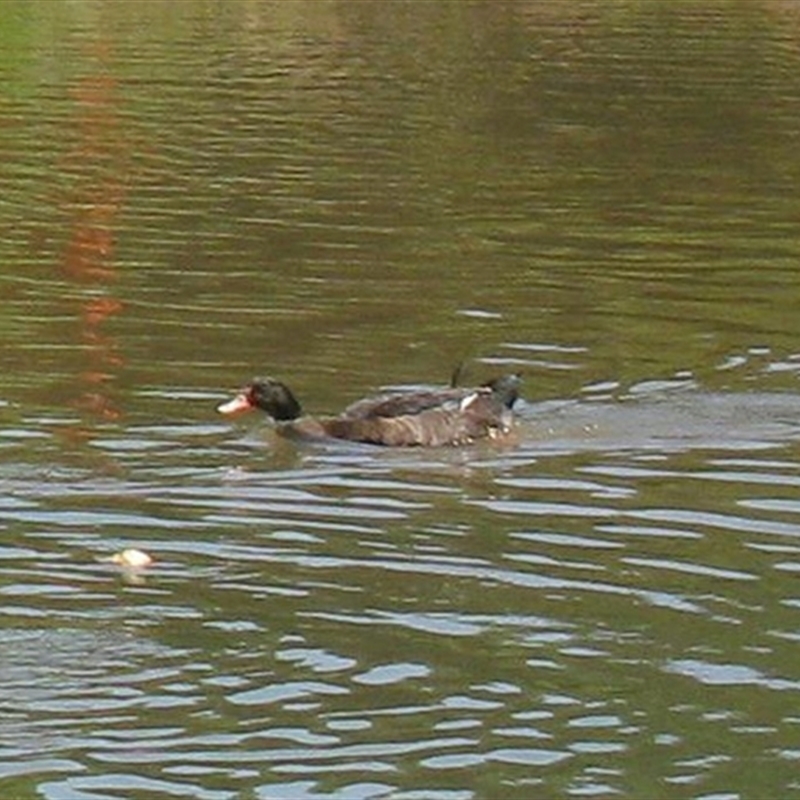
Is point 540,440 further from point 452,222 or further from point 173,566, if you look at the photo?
point 452,222

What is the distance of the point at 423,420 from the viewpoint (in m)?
16.0

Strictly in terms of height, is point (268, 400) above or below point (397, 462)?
above

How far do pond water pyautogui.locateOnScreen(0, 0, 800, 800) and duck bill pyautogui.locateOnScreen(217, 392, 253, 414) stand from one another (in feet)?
0.36

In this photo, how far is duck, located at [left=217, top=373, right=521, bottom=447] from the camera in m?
16.0

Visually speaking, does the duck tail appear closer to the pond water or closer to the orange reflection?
the pond water

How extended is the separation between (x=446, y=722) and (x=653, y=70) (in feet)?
101

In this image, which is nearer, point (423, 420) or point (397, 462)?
point (397, 462)

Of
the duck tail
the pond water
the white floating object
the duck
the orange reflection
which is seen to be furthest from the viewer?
the orange reflection

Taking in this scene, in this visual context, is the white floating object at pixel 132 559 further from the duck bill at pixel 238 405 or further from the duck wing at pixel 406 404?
the duck bill at pixel 238 405

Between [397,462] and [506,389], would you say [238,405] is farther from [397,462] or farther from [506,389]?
[506,389]

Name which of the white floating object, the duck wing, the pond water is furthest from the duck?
the white floating object

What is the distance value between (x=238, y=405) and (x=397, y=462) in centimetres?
122

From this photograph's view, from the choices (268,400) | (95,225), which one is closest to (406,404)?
(268,400)

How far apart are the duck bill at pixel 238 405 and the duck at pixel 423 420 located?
0.16 m
